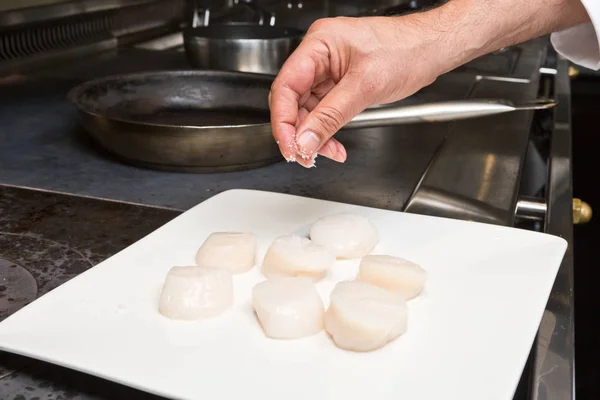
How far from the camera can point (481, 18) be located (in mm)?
1061

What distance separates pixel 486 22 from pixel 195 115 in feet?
2.29

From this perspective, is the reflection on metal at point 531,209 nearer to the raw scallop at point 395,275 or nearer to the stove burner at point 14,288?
the raw scallop at point 395,275

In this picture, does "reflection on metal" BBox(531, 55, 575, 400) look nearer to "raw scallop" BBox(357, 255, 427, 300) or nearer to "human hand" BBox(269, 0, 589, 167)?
"raw scallop" BBox(357, 255, 427, 300)

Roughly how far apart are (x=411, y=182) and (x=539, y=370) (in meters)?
0.57

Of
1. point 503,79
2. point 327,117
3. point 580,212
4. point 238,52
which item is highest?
point 327,117

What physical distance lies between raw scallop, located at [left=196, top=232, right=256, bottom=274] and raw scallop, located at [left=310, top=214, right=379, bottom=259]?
0.10 meters

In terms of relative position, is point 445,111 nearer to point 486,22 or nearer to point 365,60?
point 486,22

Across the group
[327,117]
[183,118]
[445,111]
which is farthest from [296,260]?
[183,118]

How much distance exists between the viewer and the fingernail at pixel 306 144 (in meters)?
0.86

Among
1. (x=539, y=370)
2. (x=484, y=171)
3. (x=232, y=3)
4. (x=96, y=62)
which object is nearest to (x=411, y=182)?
(x=484, y=171)

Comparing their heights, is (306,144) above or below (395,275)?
above

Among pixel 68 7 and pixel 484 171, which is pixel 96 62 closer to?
pixel 68 7

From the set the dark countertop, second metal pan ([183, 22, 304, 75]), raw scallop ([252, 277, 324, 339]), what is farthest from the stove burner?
second metal pan ([183, 22, 304, 75])

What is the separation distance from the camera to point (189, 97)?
1.54 m
